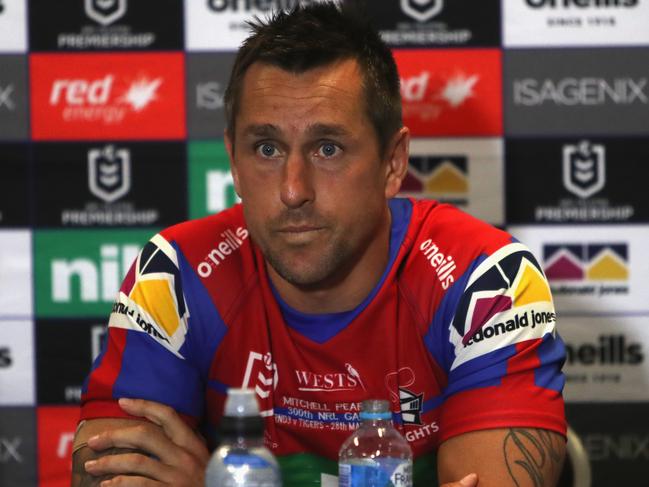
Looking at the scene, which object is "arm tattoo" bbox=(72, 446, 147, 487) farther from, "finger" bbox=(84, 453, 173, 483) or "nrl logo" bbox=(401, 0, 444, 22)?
"nrl logo" bbox=(401, 0, 444, 22)

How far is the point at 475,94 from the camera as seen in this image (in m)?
2.56

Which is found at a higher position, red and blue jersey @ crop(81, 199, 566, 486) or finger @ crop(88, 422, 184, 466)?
red and blue jersey @ crop(81, 199, 566, 486)

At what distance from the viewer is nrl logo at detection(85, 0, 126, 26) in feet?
8.48

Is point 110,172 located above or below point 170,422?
above

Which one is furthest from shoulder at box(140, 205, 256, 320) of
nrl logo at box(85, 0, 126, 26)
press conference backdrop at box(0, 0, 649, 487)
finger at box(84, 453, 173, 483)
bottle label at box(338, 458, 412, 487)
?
nrl logo at box(85, 0, 126, 26)

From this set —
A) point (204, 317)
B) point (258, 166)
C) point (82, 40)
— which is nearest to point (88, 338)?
point (82, 40)

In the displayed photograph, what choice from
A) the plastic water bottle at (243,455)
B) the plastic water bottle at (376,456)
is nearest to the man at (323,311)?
the plastic water bottle at (376,456)

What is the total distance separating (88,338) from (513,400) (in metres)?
1.48

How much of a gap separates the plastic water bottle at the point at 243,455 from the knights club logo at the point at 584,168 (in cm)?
171

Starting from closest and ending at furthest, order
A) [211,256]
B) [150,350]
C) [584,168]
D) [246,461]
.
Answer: [246,461]
[150,350]
[211,256]
[584,168]

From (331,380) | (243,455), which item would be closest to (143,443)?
(331,380)

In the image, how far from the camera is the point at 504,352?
4.89 feet

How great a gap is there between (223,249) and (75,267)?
3.10 ft

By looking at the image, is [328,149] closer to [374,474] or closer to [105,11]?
[374,474]
